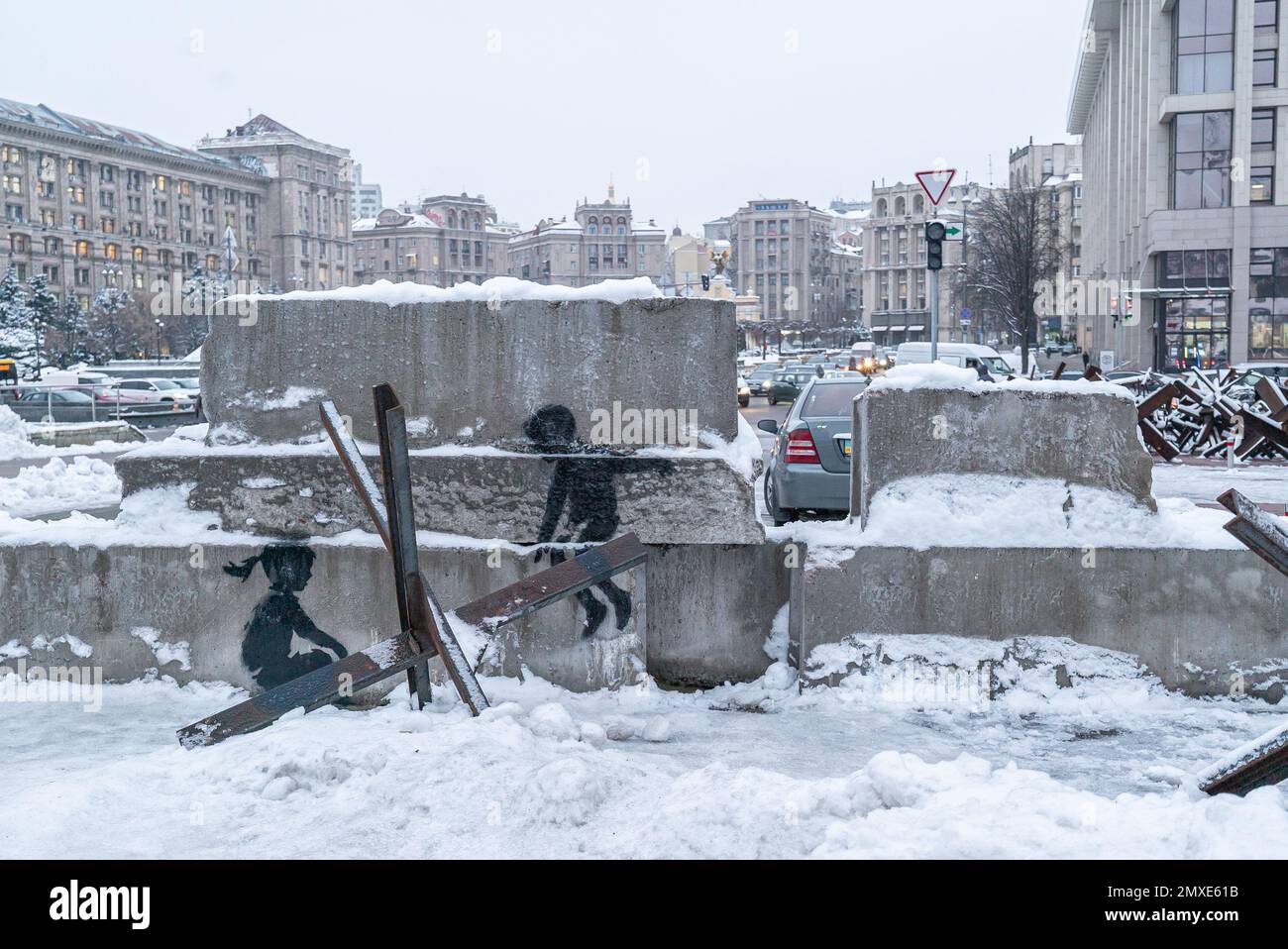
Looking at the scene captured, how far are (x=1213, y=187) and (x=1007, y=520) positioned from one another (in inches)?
2008

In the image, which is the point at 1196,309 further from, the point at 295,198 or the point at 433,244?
the point at 433,244

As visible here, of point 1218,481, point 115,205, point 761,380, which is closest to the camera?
point 1218,481

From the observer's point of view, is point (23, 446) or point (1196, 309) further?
point (1196, 309)

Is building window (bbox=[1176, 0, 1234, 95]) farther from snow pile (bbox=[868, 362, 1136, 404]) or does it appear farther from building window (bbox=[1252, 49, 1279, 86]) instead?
snow pile (bbox=[868, 362, 1136, 404])

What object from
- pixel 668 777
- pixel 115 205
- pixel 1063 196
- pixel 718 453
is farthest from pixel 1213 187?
pixel 115 205

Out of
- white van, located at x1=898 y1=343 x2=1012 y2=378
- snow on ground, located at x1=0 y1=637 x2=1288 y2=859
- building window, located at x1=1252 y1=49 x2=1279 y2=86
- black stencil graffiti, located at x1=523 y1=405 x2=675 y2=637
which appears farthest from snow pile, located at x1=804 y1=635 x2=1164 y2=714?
building window, located at x1=1252 y1=49 x2=1279 y2=86

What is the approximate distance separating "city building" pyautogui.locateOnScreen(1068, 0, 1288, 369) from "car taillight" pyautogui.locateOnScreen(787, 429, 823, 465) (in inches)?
1641

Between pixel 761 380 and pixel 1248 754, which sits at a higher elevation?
pixel 761 380

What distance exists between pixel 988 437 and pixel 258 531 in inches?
137

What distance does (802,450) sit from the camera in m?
11.7

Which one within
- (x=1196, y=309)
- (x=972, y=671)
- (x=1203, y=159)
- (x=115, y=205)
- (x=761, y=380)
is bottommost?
(x=972, y=671)

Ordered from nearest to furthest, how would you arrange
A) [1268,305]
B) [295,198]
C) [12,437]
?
[12,437], [1268,305], [295,198]

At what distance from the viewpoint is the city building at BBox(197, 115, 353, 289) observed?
479ft
